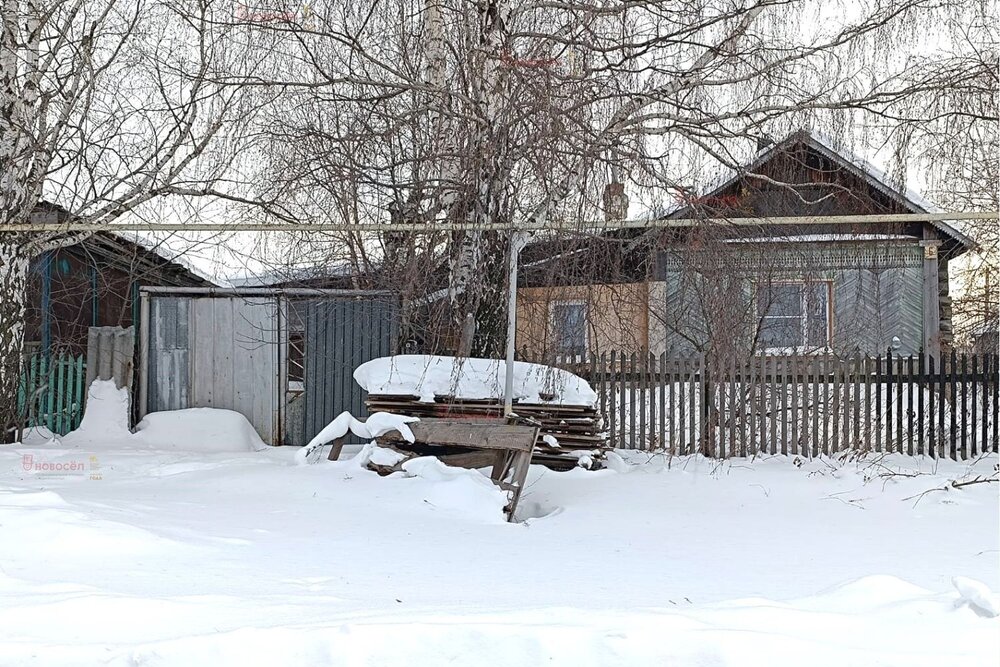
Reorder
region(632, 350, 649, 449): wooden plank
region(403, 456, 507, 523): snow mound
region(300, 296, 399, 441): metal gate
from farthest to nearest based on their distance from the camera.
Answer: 1. region(300, 296, 399, 441): metal gate
2. region(632, 350, 649, 449): wooden plank
3. region(403, 456, 507, 523): snow mound

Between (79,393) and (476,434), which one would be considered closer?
(476,434)

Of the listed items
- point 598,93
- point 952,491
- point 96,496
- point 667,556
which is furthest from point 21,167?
point 952,491

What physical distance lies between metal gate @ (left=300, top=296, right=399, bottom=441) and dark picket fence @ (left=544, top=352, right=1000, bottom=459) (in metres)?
2.29

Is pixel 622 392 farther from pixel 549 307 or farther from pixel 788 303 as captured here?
pixel 788 303

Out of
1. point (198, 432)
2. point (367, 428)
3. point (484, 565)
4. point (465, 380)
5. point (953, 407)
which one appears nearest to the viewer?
point (484, 565)

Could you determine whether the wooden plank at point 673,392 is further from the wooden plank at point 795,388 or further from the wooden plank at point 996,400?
the wooden plank at point 996,400

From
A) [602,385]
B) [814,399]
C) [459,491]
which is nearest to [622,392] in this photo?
[602,385]

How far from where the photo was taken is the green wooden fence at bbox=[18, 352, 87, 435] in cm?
988

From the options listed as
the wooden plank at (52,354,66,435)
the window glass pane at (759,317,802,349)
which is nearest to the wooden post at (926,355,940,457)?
the window glass pane at (759,317,802,349)

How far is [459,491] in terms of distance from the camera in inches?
251

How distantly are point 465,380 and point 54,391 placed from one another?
5.15m

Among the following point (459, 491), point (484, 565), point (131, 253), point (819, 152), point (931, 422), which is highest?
point (819, 152)

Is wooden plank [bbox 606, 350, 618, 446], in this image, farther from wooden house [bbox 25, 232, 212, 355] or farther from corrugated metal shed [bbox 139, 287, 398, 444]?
wooden house [bbox 25, 232, 212, 355]

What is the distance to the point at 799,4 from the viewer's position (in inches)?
345
